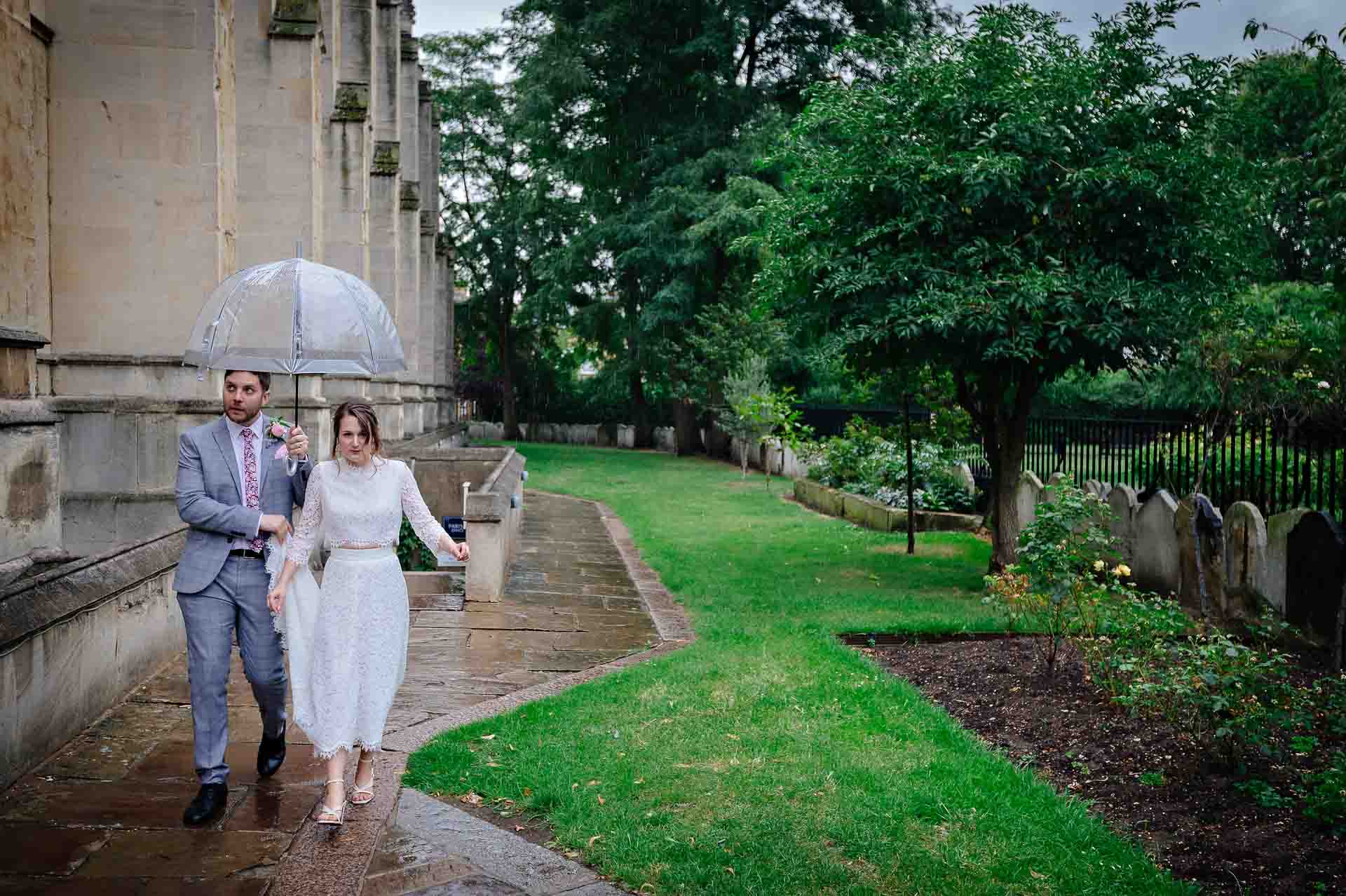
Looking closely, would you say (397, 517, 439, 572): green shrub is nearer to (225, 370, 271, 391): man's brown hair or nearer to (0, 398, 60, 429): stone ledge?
(0, 398, 60, 429): stone ledge

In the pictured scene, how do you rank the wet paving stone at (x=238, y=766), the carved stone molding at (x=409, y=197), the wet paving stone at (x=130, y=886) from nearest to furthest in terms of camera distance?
the wet paving stone at (x=130, y=886)
the wet paving stone at (x=238, y=766)
the carved stone molding at (x=409, y=197)

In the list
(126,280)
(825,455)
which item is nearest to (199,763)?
(126,280)

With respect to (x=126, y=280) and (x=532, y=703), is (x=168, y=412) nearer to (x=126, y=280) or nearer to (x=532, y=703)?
(x=126, y=280)

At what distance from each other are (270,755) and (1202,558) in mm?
7851

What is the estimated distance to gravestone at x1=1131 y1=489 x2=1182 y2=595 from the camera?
34.6 feet

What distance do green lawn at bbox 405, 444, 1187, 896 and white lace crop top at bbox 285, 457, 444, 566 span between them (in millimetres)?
1357

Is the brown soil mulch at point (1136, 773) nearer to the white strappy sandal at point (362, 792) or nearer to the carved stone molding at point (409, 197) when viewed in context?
the white strappy sandal at point (362, 792)

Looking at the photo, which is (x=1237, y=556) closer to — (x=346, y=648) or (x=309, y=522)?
(x=346, y=648)

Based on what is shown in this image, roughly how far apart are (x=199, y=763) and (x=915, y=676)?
15.7ft

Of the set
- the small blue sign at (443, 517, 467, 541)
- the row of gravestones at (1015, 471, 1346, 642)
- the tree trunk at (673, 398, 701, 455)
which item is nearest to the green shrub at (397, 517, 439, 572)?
the small blue sign at (443, 517, 467, 541)

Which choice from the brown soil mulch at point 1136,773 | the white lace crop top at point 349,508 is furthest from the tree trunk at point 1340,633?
the white lace crop top at point 349,508

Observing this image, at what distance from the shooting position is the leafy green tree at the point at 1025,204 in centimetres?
980

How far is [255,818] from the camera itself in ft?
16.0

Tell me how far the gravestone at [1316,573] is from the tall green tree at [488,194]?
34.0 meters
